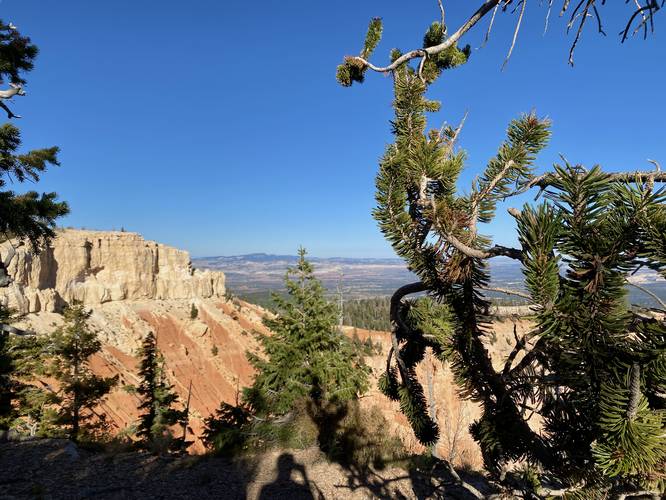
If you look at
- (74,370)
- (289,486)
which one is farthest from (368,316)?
(289,486)

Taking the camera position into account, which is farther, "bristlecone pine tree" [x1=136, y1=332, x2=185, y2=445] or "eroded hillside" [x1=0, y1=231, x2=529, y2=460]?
"eroded hillside" [x1=0, y1=231, x2=529, y2=460]

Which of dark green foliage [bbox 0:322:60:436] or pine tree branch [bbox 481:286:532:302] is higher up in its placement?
pine tree branch [bbox 481:286:532:302]

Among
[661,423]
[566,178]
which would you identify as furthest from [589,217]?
[661,423]

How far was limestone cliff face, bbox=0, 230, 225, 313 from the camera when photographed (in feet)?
122

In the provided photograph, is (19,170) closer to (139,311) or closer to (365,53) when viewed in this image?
(365,53)

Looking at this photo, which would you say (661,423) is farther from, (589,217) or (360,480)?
(360,480)

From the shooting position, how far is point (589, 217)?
1048 millimetres

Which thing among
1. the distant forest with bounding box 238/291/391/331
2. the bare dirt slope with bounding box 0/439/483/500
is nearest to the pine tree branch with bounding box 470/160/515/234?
the bare dirt slope with bounding box 0/439/483/500

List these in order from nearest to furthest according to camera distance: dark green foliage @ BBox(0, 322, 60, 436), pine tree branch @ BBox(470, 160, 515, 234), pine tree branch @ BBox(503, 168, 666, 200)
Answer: pine tree branch @ BBox(503, 168, 666, 200) < pine tree branch @ BBox(470, 160, 515, 234) < dark green foliage @ BBox(0, 322, 60, 436)

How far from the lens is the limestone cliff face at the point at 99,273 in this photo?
37.3 meters

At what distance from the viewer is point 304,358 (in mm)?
14852

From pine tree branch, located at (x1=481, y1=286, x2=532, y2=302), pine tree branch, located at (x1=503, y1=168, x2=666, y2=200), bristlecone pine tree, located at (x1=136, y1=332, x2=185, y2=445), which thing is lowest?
bristlecone pine tree, located at (x1=136, y1=332, x2=185, y2=445)

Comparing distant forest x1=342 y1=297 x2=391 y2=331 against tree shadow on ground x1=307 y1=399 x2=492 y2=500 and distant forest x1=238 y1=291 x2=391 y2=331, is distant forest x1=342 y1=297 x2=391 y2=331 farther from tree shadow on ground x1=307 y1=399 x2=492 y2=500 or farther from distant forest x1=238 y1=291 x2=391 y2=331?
tree shadow on ground x1=307 y1=399 x2=492 y2=500

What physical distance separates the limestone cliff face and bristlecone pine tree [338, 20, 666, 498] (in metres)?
39.6
